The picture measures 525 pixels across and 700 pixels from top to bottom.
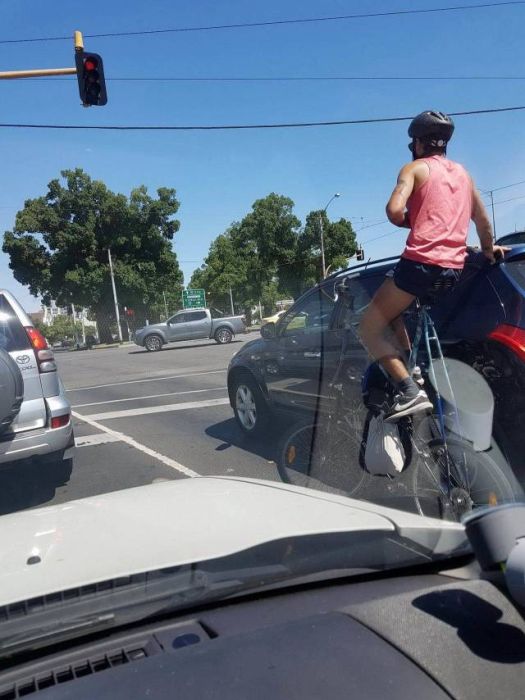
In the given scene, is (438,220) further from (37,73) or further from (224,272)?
(224,272)

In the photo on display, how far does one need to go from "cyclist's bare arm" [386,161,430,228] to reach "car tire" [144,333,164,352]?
26.5 m

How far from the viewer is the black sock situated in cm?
376

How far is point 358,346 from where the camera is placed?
5.13 metres

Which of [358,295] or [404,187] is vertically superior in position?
[404,187]

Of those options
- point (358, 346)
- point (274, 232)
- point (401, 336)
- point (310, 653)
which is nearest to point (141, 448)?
point (358, 346)

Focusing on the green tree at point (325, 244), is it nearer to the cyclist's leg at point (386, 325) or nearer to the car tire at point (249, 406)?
the car tire at point (249, 406)

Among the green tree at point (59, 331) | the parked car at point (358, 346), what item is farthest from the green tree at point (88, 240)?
the parked car at point (358, 346)

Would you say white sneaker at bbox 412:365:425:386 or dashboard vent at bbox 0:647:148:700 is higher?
white sneaker at bbox 412:365:425:386

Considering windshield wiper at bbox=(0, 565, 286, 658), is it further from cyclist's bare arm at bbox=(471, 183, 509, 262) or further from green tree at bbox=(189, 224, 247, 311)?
green tree at bbox=(189, 224, 247, 311)

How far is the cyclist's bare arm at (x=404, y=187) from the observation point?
3.72 m

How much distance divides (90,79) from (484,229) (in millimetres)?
10709

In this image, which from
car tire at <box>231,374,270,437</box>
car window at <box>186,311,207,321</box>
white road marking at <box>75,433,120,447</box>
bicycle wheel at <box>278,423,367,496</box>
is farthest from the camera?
car window at <box>186,311,207,321</box>

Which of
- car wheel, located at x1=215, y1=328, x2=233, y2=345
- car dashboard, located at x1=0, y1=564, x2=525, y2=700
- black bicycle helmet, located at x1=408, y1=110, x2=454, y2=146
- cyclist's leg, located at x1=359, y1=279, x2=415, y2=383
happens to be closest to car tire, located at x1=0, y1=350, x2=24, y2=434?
cyclist's leg, located at x1=359, y1=279, x2=415, y2=383

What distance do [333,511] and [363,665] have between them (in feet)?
2.89
